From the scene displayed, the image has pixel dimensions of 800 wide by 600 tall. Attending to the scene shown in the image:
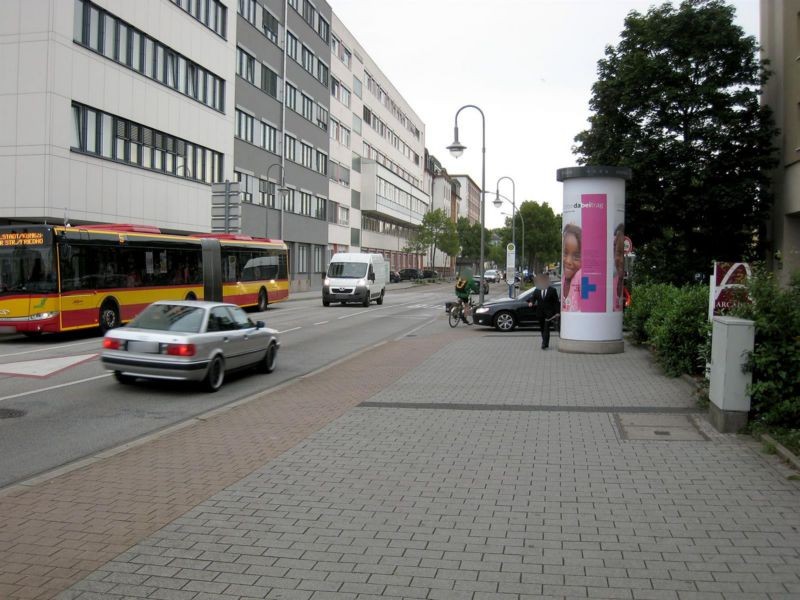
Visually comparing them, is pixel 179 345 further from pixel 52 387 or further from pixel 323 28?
pixel 323 28

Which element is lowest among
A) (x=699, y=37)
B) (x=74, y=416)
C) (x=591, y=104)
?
(x=74, y=416)

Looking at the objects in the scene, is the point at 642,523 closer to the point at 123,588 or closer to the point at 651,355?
the point at 123,588

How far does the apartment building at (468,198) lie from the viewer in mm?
170137

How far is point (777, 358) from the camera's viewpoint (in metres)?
7.59

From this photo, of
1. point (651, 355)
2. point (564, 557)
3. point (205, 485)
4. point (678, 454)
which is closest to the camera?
point (564, 557)

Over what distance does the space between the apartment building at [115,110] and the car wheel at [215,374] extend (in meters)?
18.9

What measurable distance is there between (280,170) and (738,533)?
48.7 metres

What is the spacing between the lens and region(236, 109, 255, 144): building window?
45.1m

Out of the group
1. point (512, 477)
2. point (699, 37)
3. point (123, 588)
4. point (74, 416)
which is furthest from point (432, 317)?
point (123, 588)

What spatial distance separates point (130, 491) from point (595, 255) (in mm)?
12237

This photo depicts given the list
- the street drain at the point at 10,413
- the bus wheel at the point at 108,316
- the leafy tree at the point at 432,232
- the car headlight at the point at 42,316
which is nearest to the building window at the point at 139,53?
the bus wheel at the point at 108,316

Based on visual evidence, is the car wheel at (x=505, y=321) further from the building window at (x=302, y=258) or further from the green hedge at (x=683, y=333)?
the building window at (x=302, y=258)

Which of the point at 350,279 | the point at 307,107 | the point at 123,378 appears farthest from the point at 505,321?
the point at 307,107

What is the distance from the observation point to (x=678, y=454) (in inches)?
284
